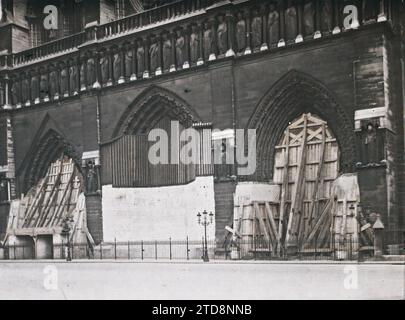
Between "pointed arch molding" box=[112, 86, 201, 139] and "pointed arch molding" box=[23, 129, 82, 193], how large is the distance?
3067mm

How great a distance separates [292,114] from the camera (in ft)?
77.3

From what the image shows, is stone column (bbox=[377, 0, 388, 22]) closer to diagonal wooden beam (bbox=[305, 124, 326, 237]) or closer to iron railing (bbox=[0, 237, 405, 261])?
diagonal wooden beam (bbox=[305, 124, 326, 237])

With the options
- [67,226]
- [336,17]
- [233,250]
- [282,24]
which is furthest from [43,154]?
[336,17]

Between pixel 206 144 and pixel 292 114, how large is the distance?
3.63m

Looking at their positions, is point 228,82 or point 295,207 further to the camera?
point 228,82

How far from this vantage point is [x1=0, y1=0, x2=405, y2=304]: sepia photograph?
2091 centimetres

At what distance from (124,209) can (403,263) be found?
34.2ft

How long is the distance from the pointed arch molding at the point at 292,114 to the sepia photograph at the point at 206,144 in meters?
0.05

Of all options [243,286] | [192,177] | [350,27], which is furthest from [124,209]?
[350,27]

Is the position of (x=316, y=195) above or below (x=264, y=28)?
below

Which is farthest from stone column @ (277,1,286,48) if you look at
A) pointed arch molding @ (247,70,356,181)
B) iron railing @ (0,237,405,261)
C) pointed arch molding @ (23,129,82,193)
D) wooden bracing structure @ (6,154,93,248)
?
pointed arch molding @ (23,129,82,193)

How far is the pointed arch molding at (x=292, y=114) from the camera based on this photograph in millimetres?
22031

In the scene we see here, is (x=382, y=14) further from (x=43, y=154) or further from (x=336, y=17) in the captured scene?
(x=43, y=154)

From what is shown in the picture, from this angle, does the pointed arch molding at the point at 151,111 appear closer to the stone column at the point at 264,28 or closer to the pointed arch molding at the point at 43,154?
the pointed arch molding at the point at 43,154
